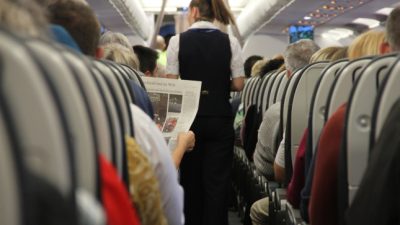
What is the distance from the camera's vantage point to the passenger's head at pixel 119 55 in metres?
3.62

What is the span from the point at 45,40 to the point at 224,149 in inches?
160

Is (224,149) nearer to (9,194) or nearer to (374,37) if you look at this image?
(374,37)

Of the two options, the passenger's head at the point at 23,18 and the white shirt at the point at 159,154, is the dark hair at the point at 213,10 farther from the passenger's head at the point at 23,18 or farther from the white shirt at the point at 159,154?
the passenger's head at the point at 23,18

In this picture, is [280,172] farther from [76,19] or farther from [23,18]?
[23,18]

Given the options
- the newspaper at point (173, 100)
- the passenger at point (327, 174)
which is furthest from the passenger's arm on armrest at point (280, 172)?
the passenger at point (327, 174)

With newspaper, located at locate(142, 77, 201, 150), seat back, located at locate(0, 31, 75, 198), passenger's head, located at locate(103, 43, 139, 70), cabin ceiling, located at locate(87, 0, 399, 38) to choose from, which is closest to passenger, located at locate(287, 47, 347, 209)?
newspaper, located at locate(142, 77, 201, 150)

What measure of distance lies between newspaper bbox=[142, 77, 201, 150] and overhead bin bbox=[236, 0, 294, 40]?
9.38 meters

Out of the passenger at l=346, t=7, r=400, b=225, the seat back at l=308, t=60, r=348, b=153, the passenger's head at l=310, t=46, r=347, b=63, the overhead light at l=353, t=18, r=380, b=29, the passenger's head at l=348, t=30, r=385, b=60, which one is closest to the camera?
the passenger at l=346, t=7, r=400, b=225

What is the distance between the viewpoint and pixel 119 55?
12.1ft

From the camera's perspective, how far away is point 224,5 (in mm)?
5129

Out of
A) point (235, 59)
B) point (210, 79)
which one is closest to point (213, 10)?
point (235, 59)

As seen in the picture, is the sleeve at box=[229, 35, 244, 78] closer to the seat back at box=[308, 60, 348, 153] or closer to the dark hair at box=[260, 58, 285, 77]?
the dark hair at box=[260, 58, 285, 77]

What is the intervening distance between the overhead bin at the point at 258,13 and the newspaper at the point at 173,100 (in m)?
9.38

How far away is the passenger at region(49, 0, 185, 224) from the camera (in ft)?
6.47
